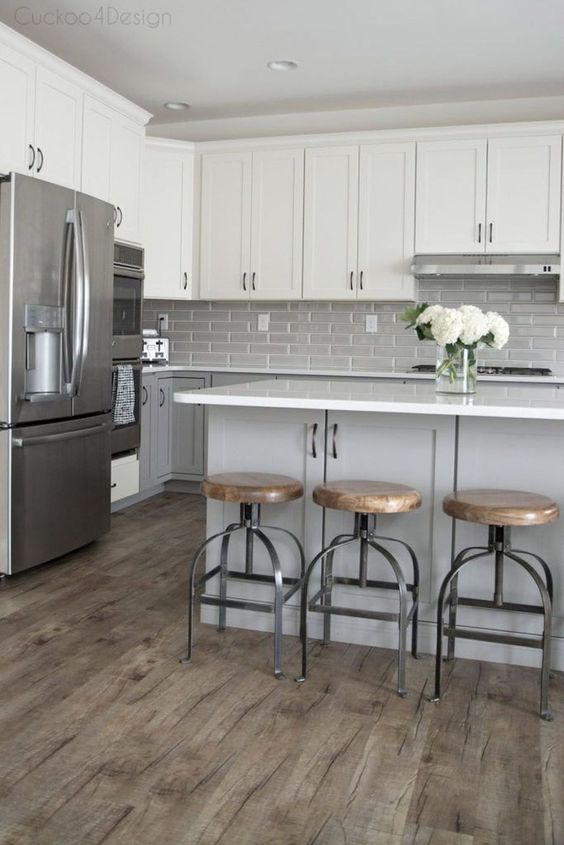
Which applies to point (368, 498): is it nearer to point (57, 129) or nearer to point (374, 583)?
point (374, 583)

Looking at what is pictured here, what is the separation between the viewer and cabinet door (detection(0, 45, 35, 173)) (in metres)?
3.63

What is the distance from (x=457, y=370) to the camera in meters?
2.99

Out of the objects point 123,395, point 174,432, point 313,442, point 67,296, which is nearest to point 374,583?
point 313,442

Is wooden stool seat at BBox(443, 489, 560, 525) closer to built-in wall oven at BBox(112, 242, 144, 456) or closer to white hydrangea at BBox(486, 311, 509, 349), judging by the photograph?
white hydrangea at BBox(486, 311, 509, 349)

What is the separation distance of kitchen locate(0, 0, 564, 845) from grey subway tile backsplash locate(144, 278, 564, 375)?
0.07 ft

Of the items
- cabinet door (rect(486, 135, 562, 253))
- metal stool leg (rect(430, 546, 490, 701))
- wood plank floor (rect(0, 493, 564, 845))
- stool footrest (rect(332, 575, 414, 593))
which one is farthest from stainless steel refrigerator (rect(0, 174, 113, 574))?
cabinet door (rect(486, 135, 562, 253))

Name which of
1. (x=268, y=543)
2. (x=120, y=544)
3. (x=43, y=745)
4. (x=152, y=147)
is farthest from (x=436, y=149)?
(x=43, y=745)

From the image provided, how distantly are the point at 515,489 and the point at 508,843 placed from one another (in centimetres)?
126

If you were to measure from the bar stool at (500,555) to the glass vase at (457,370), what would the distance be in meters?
0.46

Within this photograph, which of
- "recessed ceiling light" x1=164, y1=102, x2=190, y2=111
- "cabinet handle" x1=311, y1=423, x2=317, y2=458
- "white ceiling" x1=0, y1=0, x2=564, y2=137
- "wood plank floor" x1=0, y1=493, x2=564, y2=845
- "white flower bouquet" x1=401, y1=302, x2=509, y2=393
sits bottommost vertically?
"wood plank floor" x1=0, y1=493, x2=564, y2=845

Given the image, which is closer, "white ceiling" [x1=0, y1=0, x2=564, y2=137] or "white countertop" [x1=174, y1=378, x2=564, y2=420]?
"white countertop" [x1=174, y1=378, x2=564, y2=420]

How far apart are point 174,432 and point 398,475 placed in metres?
3.11

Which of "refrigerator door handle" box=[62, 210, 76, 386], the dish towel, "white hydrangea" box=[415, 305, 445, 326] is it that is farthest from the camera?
the dish towel

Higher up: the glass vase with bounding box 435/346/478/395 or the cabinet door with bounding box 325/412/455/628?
the glass vase with bounding box 435/346/478/395
